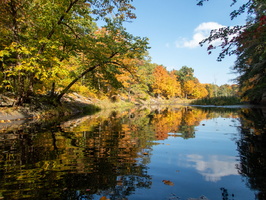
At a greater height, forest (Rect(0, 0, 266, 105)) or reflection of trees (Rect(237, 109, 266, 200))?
forest (Rect(0, 0, 266, 105))

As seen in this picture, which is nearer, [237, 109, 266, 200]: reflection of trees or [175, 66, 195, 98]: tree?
[237, 109, 266, 200]: reflection of trees

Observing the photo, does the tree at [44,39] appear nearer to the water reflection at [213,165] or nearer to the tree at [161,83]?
the water reflection at [213,165]

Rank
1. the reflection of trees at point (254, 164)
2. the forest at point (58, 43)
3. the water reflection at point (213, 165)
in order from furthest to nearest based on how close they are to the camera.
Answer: the forest at point (58, 43) < the water reflection at point (213, 165) < the reflection of trees at point (254, 164)

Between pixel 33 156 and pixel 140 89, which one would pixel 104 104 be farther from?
pixel 33 156

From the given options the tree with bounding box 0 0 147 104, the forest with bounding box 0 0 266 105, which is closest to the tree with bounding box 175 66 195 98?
the forest with bounding box 0 0 266 105

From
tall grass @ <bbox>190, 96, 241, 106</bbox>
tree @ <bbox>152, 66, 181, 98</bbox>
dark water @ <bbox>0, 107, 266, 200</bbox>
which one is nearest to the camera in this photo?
dark water @ <bbox>0, 107, 266, 200</bbox>

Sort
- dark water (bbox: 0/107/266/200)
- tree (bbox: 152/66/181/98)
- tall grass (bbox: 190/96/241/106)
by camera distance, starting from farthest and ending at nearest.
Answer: tree (bbox: 152/66/181/98)
tall grass (bbox: 190/96/241/106)
dark water (bbox: 0/107/266/200)

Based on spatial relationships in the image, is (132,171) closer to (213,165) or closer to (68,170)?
(68,170)

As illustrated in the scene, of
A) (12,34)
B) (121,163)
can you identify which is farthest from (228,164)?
(12,34)

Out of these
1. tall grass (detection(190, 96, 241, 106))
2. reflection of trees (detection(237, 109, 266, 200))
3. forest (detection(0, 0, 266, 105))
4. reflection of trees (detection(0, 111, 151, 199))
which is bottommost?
reflection of trees (detection(0, 111, 151, 199))

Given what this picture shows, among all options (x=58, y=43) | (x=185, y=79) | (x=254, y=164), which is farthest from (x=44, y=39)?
(x=185, y=79)

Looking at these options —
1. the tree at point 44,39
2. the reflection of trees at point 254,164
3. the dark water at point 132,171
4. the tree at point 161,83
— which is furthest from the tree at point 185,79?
the dark water at point 132,171

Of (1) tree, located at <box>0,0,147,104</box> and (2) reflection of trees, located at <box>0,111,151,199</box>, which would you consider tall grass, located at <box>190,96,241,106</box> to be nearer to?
(1) tree, located at <box>0,0,147,104</box>

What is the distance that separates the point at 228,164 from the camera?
381 cm
